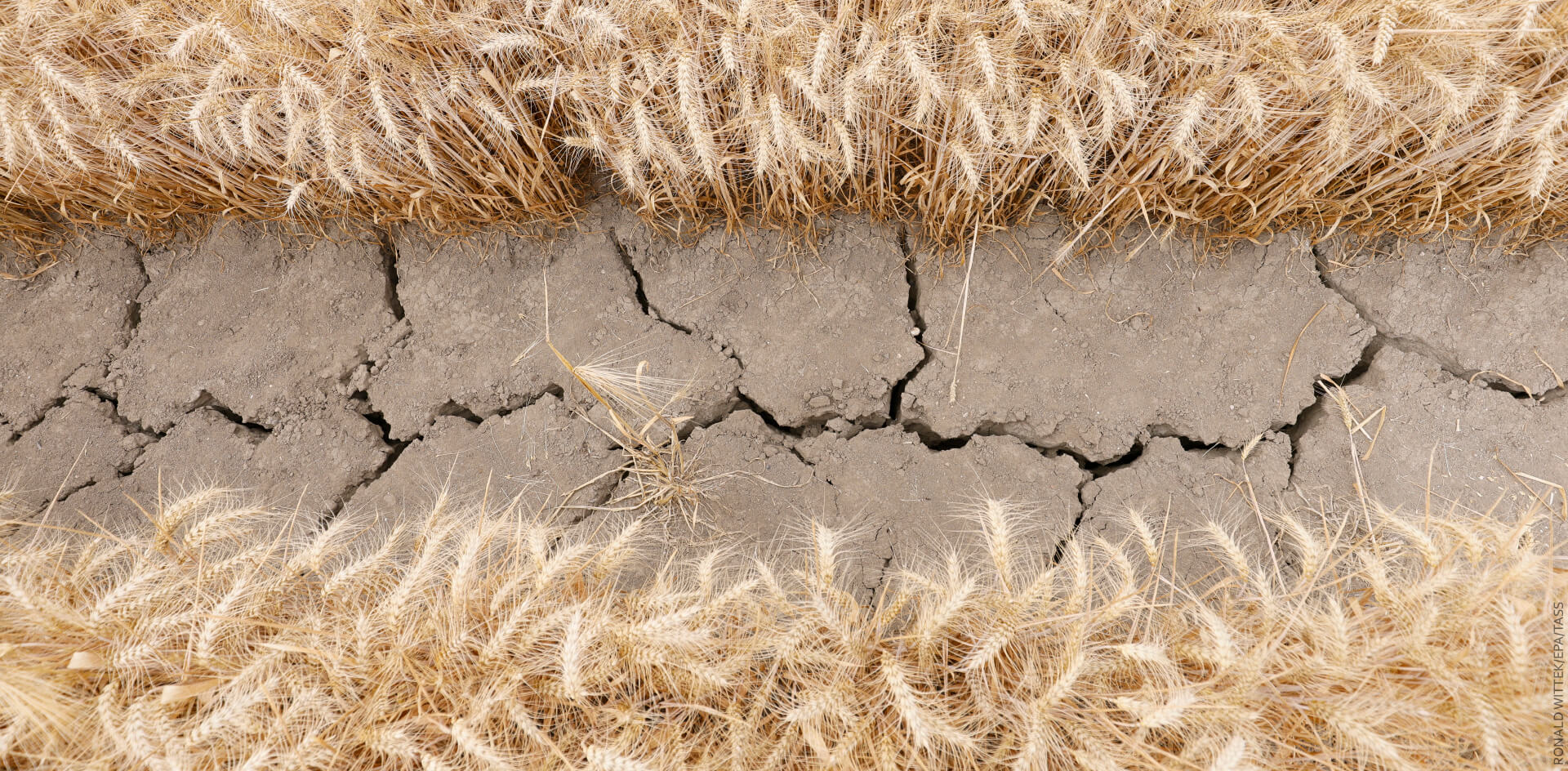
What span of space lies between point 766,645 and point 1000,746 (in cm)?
50

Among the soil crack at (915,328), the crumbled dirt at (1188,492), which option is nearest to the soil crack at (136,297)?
the soil crack at (915,328)

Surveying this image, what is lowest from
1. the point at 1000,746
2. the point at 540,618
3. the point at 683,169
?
the point at 1000,746

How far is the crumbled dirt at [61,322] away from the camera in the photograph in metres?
2.23

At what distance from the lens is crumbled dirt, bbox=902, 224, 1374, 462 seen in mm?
2080

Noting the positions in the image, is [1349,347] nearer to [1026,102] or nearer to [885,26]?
[1026,102]

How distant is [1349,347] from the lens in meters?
2.10

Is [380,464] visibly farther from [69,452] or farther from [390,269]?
[69,452]

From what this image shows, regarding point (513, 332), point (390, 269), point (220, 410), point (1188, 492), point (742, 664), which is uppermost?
point (390, 269)

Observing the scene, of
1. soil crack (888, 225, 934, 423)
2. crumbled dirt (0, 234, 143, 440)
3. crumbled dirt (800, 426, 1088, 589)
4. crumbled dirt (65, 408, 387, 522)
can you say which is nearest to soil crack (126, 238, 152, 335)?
crumbled dirt (0, 234, 143, 440)

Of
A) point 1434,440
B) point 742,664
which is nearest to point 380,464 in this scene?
point 742,664

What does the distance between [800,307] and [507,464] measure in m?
0.89

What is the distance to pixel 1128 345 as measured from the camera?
6.95 feet

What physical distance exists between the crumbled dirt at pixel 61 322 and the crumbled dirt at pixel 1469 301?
11.1 feet

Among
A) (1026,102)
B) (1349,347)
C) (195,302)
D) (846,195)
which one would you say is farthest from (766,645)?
(195,302)
